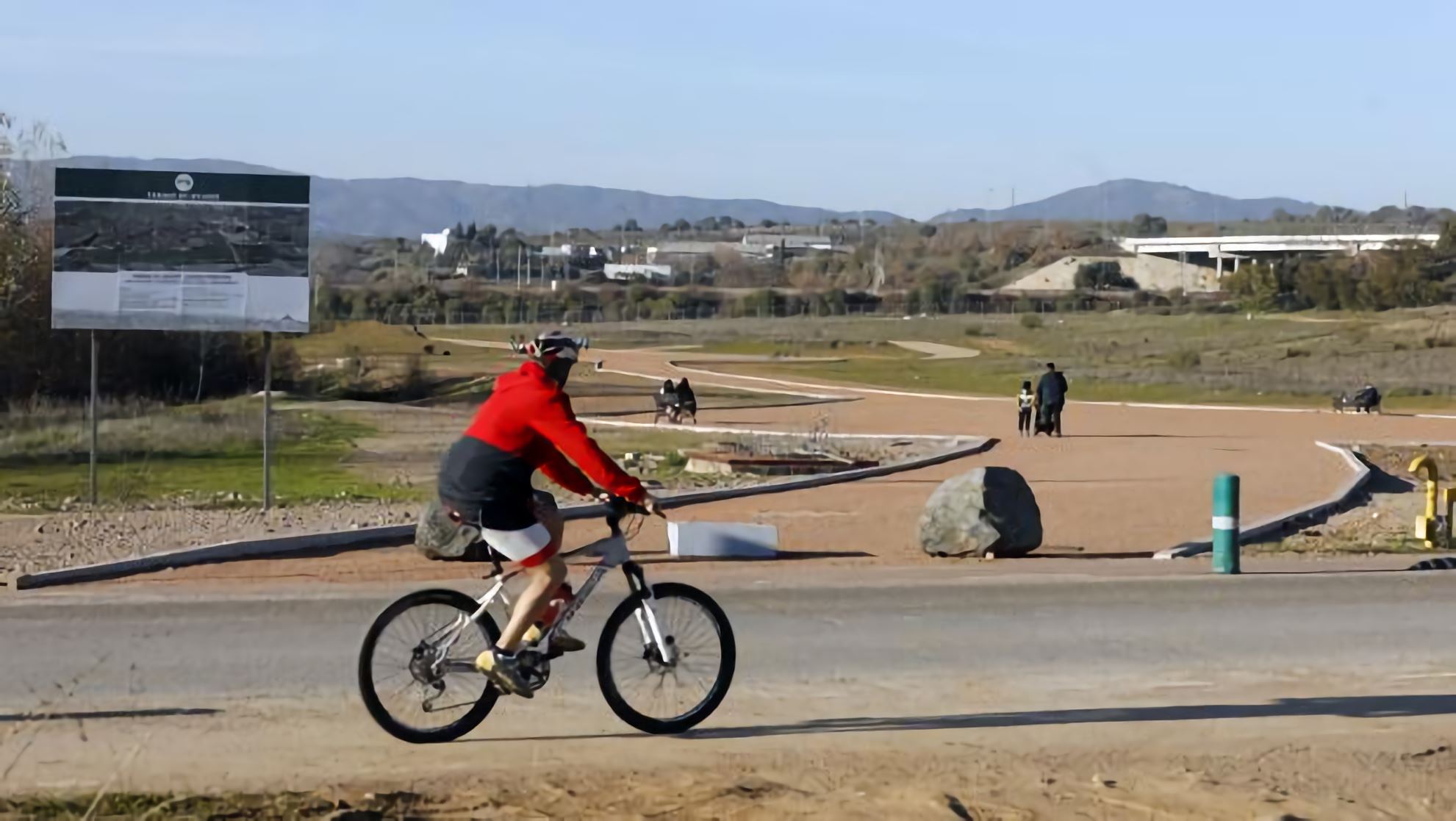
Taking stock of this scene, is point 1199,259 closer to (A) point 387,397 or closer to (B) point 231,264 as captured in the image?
(A) point 387,397

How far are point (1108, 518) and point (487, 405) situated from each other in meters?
15.7

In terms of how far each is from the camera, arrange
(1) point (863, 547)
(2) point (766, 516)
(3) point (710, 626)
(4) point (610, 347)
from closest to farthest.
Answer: (3) point (710, 626)
(1) point (863, 547)
(2) point (766, 516)
(4) point (610, 347)

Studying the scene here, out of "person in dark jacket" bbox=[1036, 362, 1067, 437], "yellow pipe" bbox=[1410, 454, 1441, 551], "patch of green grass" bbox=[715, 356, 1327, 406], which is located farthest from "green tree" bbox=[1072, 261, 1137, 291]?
"yellow pipe" bbox=[1410, 454, 1441, 551]

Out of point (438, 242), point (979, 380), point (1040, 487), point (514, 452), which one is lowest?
point (979, 380)

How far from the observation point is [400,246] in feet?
509

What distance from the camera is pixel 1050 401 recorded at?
39719 millimetres

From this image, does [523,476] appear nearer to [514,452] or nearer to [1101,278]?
[514,452]

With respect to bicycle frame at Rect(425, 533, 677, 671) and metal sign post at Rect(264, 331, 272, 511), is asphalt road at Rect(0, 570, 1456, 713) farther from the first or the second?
metal sign post at Rect(264, 331, 272, 511)

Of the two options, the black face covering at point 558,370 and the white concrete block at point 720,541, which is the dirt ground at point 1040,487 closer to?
the white concrete block at point 720,541

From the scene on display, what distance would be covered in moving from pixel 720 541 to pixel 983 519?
2.45 meters

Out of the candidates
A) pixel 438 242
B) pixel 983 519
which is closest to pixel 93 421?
pixel 983 519

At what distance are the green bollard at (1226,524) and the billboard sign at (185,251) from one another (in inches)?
396

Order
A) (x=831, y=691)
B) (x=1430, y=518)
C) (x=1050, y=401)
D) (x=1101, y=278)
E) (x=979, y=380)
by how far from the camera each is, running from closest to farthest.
A: 1. (x=831, y=691)
2. (x=1430, y=518)
3. (x=1050, y=401)
4. (x=979, y=380)
5. (x=1101, y=278)

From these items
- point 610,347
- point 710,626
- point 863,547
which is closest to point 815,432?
point 863,547
